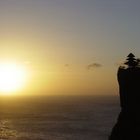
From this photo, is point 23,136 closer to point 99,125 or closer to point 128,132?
point 99,125

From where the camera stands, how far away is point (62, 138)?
74.2m

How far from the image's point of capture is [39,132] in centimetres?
8538

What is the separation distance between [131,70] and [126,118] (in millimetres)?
3566

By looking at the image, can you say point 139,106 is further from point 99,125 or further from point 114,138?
point 99,125

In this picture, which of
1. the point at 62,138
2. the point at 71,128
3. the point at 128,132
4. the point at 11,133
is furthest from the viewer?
the point at 71,128

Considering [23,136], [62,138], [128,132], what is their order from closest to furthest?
[128,132] < [62,138] < [23,136]

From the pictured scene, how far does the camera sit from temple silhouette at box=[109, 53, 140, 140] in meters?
26.5

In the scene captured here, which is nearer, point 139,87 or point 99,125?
point 139,87

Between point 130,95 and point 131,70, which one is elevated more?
point 131,70

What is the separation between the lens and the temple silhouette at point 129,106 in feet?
87.0

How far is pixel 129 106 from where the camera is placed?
2731cm

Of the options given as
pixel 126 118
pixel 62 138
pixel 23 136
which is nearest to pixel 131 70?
pixel 126 118

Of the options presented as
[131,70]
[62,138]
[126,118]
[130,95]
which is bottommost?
[62,138]

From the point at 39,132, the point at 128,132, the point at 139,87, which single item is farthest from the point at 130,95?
the point at 39,132
